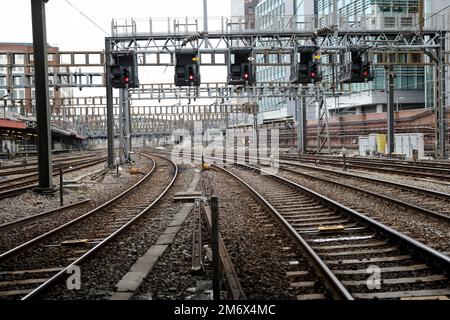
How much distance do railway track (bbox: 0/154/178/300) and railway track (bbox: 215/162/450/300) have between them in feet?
10.2

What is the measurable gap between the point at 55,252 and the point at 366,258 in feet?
15.4

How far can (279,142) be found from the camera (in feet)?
226

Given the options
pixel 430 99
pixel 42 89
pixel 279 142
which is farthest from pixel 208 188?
pixel 279 142

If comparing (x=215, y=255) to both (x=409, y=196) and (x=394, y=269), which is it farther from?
(x=409, y=196)

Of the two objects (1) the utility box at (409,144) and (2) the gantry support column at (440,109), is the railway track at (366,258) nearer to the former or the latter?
(2) the gantry support column at (440,109)

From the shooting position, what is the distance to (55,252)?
731 centimetres

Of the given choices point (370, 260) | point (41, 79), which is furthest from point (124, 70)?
point (370, 260)

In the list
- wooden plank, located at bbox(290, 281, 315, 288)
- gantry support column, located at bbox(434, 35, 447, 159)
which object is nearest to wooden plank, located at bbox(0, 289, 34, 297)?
wooden plank, located at bbox(290, 281, 315, 288)

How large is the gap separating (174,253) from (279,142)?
2460 inches

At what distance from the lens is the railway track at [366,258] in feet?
16.4

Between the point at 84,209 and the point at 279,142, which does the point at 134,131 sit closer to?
the point at 279,142

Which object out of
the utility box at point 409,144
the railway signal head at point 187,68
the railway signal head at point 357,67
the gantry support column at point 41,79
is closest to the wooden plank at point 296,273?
the gantry support column at point 41,79
